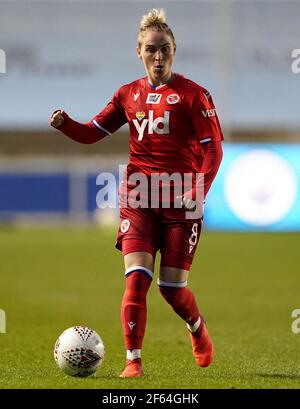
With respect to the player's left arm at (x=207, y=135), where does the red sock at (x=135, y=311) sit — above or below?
below

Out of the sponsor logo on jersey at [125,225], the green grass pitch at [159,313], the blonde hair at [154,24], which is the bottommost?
the green grass pitch at [159,313]

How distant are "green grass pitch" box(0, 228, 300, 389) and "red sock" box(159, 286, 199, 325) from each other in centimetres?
35

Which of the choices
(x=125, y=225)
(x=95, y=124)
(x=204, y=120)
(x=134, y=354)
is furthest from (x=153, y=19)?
(x=134, y=354)

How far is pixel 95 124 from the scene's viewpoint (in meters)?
6.96

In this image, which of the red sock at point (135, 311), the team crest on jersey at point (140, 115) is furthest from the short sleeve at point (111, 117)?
the red sock at point (135, 311)

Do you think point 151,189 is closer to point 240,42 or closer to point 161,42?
point 161,42

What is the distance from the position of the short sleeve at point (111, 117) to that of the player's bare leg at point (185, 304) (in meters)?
1.03

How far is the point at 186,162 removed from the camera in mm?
6602

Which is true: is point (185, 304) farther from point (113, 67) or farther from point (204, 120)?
point (113, 67)

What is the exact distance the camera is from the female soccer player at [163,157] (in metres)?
6.47

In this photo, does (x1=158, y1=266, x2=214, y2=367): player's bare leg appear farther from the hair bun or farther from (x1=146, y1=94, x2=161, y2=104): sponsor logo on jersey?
the hair bun

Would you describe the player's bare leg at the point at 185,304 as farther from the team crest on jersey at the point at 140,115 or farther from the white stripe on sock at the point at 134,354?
the team crest on jersey at the point at 140,115

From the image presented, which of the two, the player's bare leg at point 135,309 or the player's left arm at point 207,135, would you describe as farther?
the player's left arm at point 207,135

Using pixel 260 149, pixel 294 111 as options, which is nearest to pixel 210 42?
pixel 294 111
